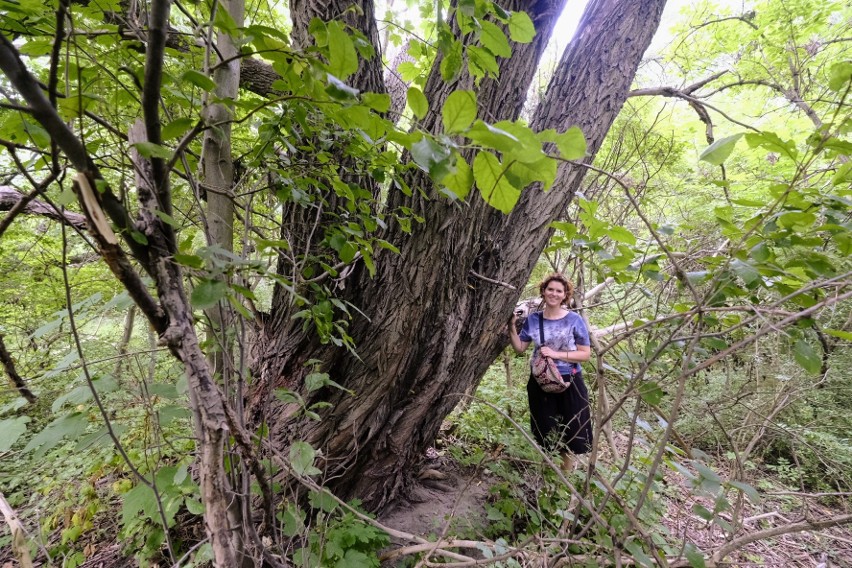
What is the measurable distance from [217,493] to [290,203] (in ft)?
4.27

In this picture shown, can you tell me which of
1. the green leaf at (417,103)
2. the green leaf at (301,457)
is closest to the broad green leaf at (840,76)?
the green leaf at (417,103)

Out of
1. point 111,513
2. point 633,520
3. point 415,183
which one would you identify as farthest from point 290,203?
point 111,513

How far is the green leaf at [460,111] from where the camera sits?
1.53 feet

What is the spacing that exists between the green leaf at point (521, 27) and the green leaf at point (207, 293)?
81cm

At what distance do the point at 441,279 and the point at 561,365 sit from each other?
1.58 metres

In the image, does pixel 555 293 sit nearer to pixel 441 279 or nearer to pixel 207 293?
pixel 441 279

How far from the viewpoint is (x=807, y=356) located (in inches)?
35.7

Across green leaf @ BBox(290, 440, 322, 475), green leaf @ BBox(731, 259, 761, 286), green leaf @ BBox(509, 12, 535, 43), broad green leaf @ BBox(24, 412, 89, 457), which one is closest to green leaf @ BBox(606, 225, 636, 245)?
green leaf @ BBox(731, 259, 761, 286)

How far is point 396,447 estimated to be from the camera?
6.85 ft

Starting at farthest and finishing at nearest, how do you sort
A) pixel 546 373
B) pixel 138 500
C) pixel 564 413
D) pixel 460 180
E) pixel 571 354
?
1. pixel 564 413
2. pixel 546 373
3. pixel 571 354
4. pixel 138 500
5. pixel 460 180

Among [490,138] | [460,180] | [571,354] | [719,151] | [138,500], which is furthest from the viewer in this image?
[571,354]

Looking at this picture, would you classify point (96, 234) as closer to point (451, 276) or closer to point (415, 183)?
point (415, 183)

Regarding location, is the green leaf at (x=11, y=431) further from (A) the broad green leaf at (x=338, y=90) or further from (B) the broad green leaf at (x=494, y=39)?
(B) the broad green leaf at (x=494, y=39)

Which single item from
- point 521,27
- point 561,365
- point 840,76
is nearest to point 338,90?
point 521,27
